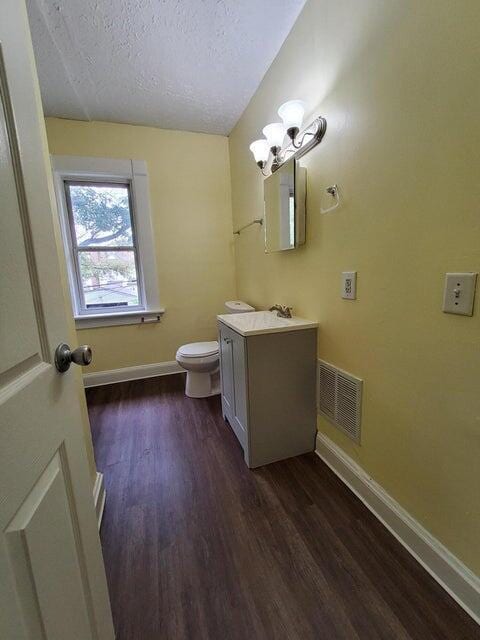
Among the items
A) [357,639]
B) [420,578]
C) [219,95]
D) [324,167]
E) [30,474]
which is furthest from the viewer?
[219,95]

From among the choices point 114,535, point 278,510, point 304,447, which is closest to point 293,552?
point 278,510

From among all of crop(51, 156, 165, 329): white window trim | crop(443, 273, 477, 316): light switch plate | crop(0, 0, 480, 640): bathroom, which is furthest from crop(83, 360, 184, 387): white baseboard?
crop(443, 273, 477, 316): light switch plate

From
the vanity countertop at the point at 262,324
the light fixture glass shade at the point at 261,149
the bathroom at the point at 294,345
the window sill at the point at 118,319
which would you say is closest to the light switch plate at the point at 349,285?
the bathroom at the point at 294,345

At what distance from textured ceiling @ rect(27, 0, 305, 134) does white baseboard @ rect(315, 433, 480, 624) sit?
7.72ft

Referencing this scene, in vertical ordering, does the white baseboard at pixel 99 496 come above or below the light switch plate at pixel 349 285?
below

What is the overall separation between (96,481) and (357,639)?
114 cm

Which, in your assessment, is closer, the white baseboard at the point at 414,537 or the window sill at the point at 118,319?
→ the white baseboard at the point at 414,537

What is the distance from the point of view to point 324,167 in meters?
1.37

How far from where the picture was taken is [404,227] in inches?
38.9

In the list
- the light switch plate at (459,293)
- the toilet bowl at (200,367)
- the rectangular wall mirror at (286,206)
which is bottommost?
the toilet bowl at (200,367)

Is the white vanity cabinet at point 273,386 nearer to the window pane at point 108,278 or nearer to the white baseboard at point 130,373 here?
the white baseboard at point 130,373

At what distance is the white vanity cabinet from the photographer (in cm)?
144

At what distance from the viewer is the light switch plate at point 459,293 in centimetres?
80

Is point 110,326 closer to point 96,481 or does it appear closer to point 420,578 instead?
point 96,481
